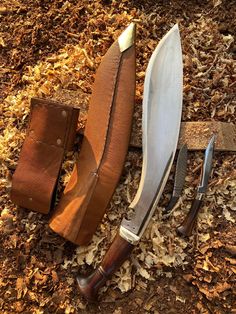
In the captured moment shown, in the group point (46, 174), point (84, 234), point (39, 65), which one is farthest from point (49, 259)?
point (39, 65)

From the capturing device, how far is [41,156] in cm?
171

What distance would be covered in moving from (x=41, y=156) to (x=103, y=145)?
0.71ft

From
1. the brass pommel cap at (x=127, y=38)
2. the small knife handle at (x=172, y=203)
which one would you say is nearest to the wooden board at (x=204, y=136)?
the small knife handle at (x=172, y=203)

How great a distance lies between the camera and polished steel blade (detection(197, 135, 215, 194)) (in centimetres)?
167

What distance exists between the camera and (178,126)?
67.3 inches

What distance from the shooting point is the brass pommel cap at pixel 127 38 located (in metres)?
1.70

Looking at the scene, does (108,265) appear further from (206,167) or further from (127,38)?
(127,38)

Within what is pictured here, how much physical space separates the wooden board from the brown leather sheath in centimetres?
9

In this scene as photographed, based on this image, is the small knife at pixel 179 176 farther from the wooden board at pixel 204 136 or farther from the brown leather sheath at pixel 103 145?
the brown leather sheath at pixel 103 145

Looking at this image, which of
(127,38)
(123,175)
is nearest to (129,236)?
(123,175)

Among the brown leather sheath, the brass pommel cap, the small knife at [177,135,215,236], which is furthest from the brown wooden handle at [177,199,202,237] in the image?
the brass pommel cap

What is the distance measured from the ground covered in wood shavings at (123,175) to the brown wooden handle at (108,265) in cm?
6

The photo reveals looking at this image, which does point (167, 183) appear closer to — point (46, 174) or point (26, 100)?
point (46, 174)

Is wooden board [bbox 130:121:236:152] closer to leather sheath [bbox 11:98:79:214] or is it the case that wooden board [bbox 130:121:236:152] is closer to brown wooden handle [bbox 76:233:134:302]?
leather sheath [bbox 11:98:79:214]
